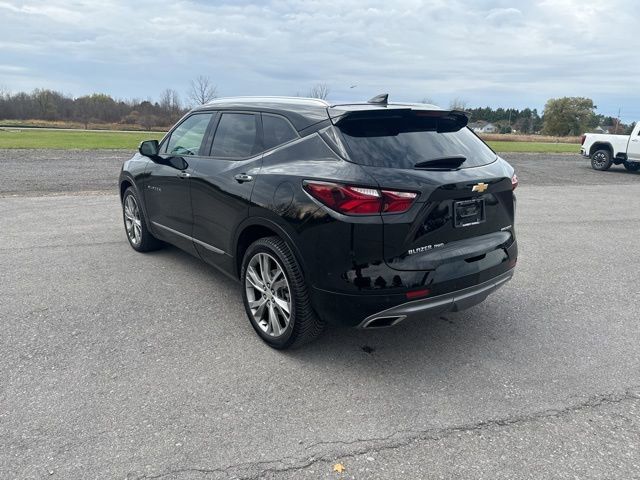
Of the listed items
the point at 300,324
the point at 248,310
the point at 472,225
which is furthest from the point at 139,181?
the point at 472,225

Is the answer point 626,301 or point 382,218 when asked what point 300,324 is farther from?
point 626,301

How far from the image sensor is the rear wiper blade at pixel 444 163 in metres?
3.17

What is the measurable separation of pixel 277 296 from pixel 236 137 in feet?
4.77

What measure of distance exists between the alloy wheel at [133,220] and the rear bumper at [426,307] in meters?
3.80

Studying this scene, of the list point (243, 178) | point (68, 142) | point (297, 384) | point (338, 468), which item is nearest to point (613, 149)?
point (243, 178)

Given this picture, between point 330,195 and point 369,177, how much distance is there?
266 mm

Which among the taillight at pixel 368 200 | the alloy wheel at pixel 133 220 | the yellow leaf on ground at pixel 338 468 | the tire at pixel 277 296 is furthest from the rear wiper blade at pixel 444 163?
the alloy wheel at pixel 133 220

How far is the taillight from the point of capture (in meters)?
2.93

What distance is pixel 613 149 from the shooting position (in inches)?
730

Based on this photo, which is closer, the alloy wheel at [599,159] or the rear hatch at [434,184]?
the rear hatch at [434,184]

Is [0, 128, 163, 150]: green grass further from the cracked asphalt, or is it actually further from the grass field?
the cracked asphalt

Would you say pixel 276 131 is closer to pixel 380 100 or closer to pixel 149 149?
pixel 380 100

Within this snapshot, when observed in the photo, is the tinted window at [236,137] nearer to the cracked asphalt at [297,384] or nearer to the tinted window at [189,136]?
the tinted window at [189,136]

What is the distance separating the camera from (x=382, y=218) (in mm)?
2938
